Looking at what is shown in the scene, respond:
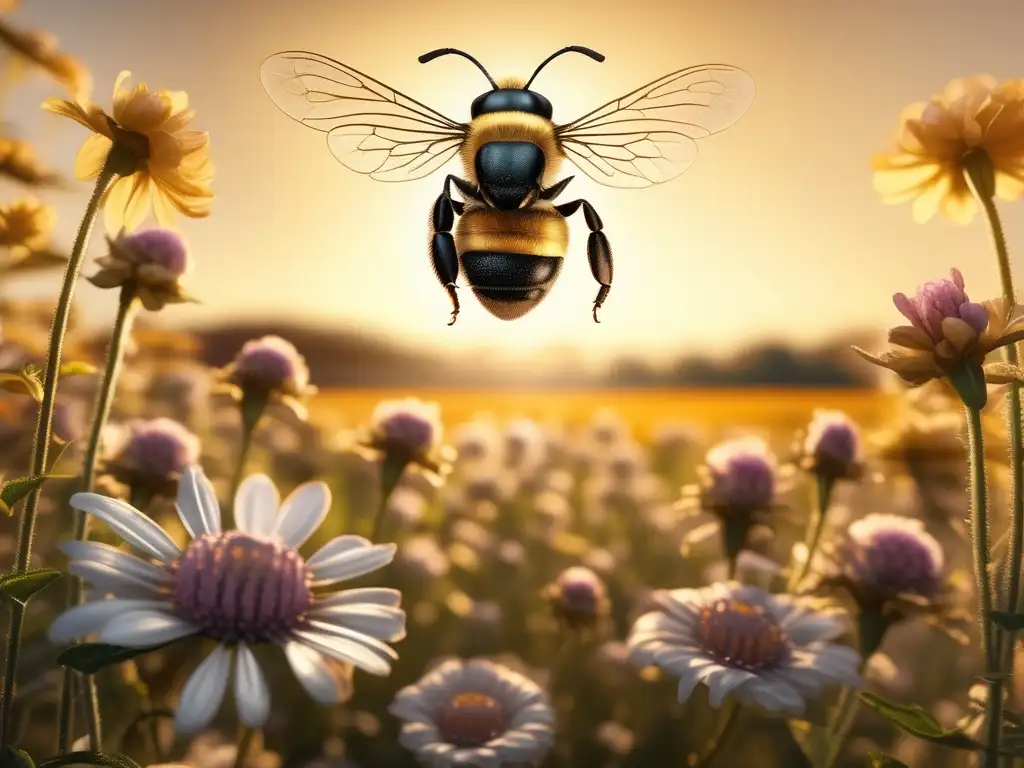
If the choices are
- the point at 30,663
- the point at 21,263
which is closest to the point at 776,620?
the point at 21,263

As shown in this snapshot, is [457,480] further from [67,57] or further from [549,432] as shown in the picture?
[67,57]

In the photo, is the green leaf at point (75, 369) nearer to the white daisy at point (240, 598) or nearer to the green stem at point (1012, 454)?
the white daisy at point (240, 598)

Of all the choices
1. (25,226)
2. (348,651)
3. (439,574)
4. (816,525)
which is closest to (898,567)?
(816,525)

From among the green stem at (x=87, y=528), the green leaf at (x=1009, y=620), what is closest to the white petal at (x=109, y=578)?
the green stem at (x=87, y=528)

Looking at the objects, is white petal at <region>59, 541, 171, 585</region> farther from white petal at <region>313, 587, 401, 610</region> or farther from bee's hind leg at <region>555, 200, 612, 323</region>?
bee's hind leg at <region>555, 200, 612, 323</region>

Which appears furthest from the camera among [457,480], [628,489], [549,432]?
[549,432]

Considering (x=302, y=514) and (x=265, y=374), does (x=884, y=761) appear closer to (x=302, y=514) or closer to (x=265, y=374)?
(x=302, y=514)
